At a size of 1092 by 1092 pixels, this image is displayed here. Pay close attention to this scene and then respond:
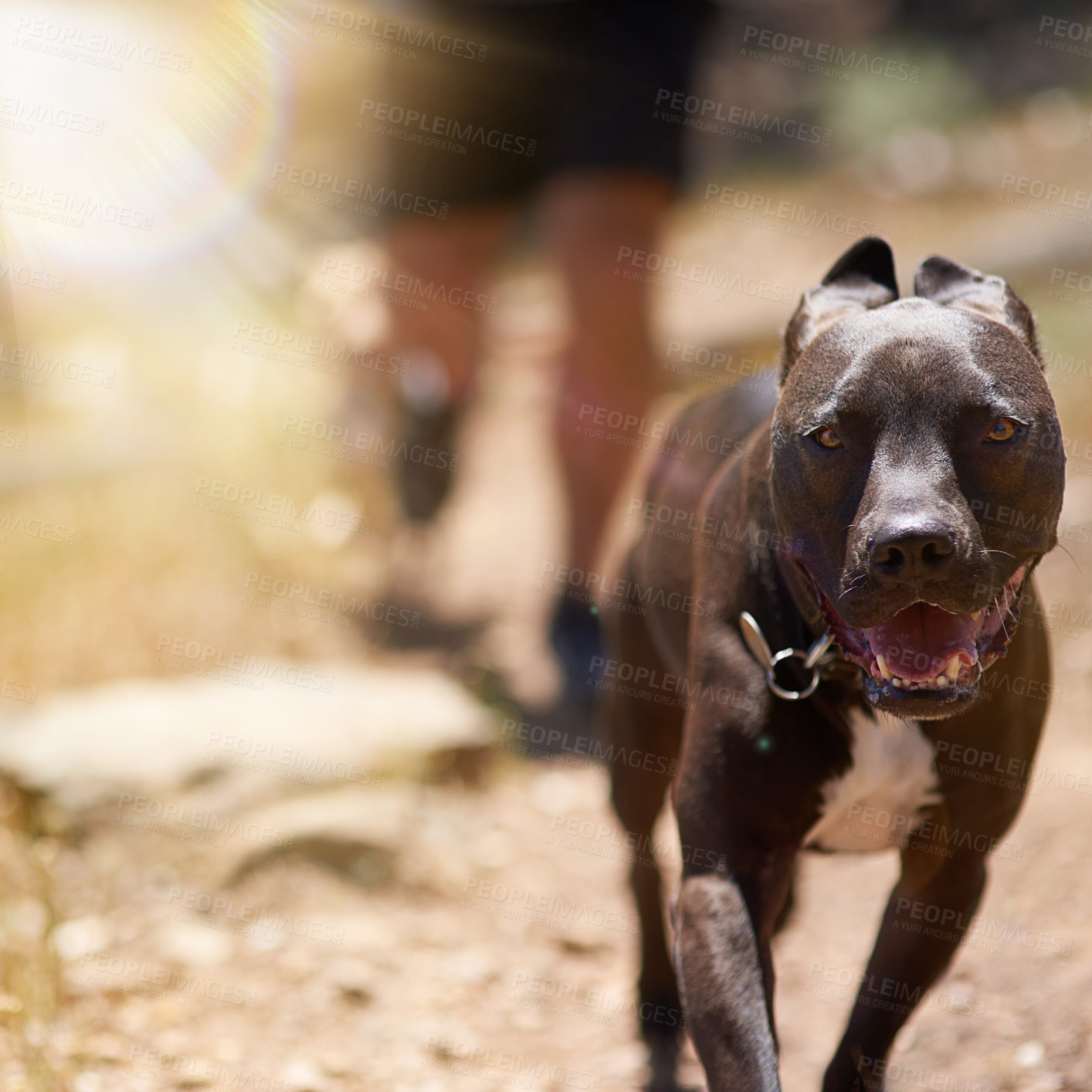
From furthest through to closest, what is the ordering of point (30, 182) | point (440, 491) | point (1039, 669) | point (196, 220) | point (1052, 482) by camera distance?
point (196, 220) < point (30, 182) < point (440, 491) < point (1039, 669) < point (1052, 482)

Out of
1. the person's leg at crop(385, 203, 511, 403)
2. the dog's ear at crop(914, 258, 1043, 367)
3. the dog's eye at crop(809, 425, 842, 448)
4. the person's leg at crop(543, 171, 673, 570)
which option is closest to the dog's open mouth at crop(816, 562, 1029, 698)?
the dog's eye at crop(809, 425, 842, 448)

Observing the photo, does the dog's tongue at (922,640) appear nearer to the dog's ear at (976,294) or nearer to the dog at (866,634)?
the dog at (866,634)

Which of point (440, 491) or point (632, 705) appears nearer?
point (632, 705)

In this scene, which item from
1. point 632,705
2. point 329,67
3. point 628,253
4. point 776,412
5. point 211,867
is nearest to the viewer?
point 776,412

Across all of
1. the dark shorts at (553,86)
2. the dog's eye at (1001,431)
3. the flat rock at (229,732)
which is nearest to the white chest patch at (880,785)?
the dog's eye at (1001,431)

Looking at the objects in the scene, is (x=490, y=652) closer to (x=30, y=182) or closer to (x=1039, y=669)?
(x=1039, y=669)

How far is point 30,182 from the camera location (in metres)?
6.28

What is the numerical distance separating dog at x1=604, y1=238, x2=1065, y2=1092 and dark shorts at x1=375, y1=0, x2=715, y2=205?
2023 mm

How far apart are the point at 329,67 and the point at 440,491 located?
5043 millimetres

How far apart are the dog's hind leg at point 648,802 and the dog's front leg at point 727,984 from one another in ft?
2.52

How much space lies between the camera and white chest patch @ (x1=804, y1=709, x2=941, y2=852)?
206cm

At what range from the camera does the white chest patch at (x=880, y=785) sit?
2.06m

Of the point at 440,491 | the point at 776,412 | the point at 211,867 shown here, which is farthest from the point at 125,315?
the point at 776,412

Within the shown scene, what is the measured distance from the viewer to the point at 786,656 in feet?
6.66
